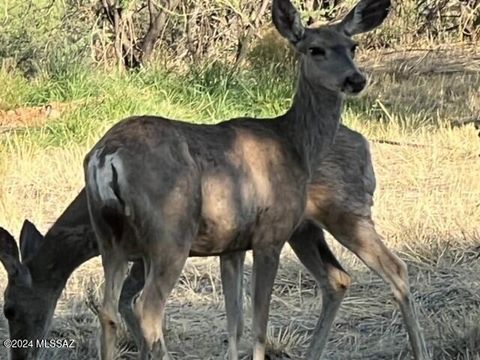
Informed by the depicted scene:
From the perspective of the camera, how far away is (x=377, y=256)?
6.22m

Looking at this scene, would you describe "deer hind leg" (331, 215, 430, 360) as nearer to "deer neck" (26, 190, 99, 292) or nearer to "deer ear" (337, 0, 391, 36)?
"deer ear" (337, 0, 391, 36)

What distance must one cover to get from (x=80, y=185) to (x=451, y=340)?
500 centimetres

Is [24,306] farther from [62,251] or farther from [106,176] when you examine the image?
[106,176]

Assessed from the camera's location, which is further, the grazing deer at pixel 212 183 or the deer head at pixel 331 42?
the deer head at pixel 331 42

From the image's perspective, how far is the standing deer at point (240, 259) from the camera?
5855mm

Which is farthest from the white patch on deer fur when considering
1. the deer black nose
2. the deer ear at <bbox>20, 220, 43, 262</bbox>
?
the deer black nose

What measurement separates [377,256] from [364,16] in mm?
1287

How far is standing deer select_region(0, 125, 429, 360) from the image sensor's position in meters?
5.86

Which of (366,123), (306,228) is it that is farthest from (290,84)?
(306,228)

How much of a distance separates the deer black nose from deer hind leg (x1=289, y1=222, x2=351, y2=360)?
937 mm

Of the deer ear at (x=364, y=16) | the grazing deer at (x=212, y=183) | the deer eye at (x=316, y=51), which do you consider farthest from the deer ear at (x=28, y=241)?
the deer ear at (x=364, y=16)

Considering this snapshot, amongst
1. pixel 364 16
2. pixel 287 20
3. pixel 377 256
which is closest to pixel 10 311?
pixel 377 256

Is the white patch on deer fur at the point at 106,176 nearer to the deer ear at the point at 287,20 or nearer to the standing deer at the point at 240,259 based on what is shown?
the standing deer at the point at 240,259

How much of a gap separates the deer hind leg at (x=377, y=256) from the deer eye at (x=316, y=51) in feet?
2.91
